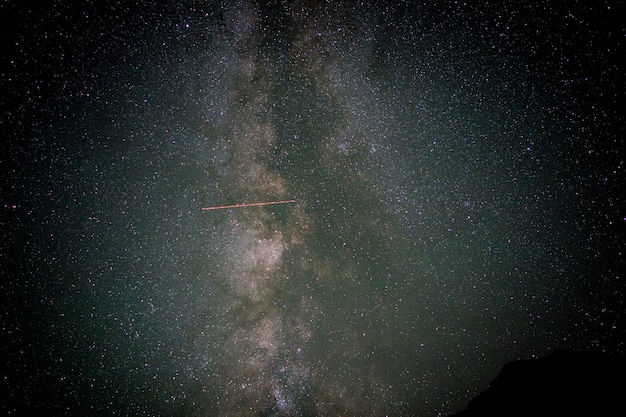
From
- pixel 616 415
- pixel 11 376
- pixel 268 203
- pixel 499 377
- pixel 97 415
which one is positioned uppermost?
pixel 11 376

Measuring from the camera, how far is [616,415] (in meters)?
3.53

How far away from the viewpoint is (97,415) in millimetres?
Answer: 13141

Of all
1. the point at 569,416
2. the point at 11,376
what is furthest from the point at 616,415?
the point at 11,376

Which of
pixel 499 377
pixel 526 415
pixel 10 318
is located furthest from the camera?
pixel 10 318

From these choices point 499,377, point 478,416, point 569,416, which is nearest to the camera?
point 569,416

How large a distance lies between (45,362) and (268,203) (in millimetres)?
10298

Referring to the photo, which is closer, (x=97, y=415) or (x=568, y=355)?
(x=568, y=355)

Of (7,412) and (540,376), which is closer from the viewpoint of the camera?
(540,376)

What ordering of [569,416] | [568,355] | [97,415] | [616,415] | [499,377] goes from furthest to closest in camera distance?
1. [97,415]
2. [499,377]
3. [568,355]
4. [569,416]
5. [616,415]

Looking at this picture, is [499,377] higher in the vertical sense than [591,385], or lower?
higher

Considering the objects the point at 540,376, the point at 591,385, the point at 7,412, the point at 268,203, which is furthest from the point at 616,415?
the point at 7,412

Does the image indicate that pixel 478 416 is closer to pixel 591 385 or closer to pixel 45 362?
pixel 591 385

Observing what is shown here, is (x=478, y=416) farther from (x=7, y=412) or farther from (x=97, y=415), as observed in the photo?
(x=7, y=412)

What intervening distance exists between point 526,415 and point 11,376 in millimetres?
15791
